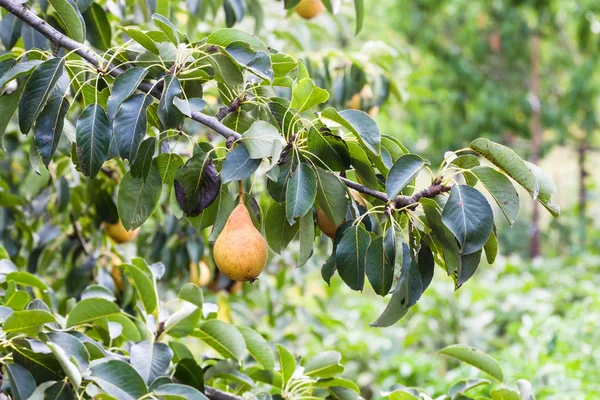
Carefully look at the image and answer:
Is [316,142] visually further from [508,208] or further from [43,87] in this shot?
[43,87]

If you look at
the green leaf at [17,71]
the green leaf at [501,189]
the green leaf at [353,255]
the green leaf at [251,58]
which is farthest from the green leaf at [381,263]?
the green leaf at [17,71]

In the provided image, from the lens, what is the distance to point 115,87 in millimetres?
913

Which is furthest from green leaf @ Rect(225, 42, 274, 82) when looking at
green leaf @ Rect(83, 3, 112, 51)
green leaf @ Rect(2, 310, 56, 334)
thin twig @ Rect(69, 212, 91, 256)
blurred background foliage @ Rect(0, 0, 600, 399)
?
thin twig @ Rect(69, 212, 91, 256)

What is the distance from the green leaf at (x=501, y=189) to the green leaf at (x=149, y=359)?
0.52m

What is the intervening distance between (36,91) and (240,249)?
308mm

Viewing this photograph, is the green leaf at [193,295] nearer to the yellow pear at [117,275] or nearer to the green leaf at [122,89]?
the green leaf at [122,89]

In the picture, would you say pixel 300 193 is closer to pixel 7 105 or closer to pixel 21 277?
pixel 7 105

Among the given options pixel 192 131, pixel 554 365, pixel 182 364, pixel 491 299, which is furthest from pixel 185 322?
pixel 491 299

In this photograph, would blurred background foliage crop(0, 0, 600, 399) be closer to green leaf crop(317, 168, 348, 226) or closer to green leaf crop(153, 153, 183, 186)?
green leaf crop(153, 153, 183, 186)

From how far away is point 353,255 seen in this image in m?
0.93

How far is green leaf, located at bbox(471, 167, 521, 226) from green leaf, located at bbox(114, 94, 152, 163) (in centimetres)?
38

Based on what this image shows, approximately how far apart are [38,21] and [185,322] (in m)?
0.48

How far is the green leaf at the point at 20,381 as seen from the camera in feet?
2.98

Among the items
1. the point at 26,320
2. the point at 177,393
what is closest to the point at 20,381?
the point at 26,320
